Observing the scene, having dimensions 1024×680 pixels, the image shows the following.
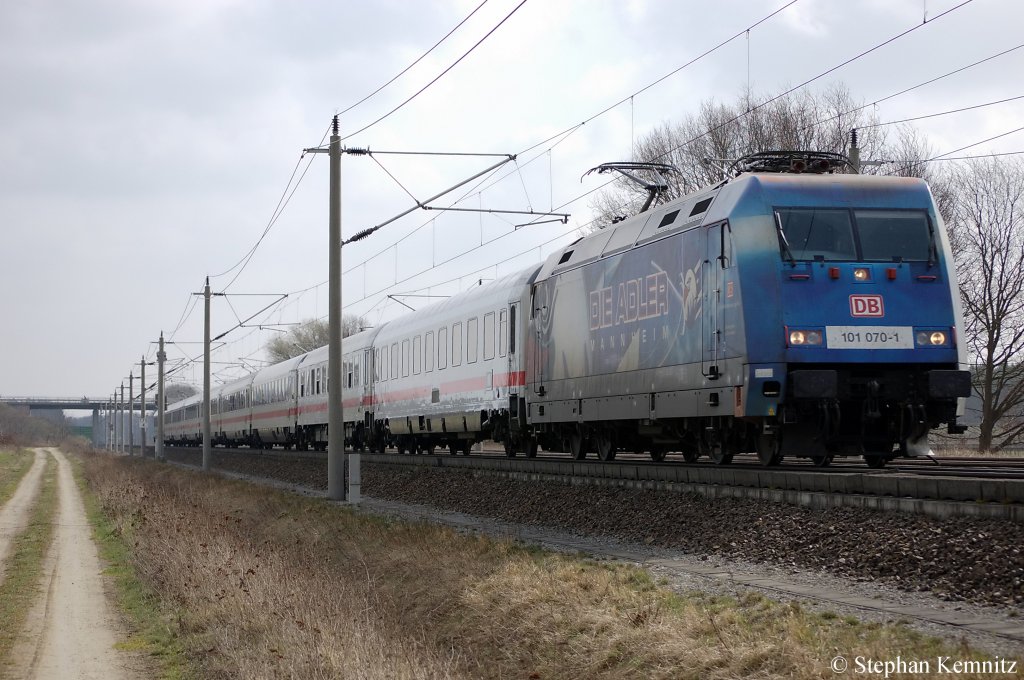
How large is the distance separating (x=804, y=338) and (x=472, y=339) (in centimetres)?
1359

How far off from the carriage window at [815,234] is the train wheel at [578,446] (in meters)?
7.91

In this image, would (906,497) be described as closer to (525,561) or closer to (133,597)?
(525,561)

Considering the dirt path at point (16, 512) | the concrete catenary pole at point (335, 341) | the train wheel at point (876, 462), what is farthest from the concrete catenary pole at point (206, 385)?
the train wheel at point (876, 462)

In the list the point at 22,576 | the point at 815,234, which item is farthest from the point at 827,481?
the point at 22,576

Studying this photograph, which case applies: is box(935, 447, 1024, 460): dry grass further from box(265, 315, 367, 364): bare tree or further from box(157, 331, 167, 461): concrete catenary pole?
box(265, 315, 367, 364): bare tree

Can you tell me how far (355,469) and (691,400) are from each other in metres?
10.2

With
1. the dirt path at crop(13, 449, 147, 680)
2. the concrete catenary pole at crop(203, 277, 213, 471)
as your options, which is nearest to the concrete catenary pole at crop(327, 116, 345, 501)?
the dirt path at crop(13, 449, 147, 680)

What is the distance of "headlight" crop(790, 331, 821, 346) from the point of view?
13781 mm

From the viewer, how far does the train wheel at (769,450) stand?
14.9 m

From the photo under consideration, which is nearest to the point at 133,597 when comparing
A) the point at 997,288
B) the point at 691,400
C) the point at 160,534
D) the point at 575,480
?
the point at 160,534

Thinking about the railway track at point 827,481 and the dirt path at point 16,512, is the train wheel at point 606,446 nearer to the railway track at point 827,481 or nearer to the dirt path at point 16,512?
the railway track at point 827,481

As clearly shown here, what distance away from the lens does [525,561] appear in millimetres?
12789

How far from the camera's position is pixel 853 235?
564 inches

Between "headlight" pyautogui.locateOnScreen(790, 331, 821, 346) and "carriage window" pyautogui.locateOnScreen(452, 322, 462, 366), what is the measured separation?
14519 mm
